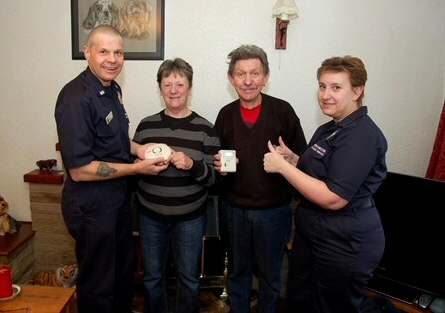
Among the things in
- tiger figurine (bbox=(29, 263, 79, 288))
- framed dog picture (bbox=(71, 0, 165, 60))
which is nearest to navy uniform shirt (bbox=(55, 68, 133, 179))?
framed dog picture (bbox=(71, 0, 165, 60))

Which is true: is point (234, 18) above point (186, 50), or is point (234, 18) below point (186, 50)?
above

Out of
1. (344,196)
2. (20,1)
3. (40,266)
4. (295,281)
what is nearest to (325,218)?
(344,196)

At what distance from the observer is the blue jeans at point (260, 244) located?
1747 millimetres

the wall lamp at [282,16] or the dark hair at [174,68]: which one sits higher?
the wall lamp at [282,16]

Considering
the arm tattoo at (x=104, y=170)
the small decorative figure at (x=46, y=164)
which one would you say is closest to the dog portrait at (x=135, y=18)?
the small decorative figure at (x=46, y=164)

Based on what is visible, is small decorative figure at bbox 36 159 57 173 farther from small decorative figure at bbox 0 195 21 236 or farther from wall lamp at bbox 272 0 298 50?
wall lamp at bbox 272 0 298 50

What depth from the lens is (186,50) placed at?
2.28 metres

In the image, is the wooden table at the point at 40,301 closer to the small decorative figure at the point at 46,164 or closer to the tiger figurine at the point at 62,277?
the tiger figurine at the point at 62,277

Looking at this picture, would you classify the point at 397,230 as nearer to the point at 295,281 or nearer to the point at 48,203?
the point at 295,281

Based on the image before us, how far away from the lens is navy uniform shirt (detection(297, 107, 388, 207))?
1.27 meters

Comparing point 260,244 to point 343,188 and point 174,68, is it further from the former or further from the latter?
point 174,68

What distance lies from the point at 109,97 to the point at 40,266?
150cm

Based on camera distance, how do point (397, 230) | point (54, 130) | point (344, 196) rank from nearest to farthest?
1. point (344, 196)
2. point (397, 230)
3. point (54, 130)

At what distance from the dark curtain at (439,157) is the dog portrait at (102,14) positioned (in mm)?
2098
